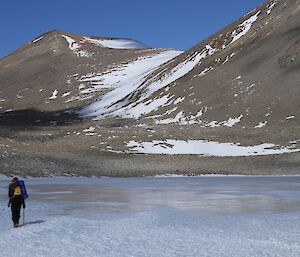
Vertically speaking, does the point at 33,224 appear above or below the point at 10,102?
below

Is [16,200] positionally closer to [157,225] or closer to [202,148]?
[157,225]

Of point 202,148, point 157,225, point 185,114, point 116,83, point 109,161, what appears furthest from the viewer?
point 116,83

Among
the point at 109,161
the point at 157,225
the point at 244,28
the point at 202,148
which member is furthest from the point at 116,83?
the point at 157,225

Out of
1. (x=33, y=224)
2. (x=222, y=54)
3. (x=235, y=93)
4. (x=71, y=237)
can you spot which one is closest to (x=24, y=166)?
(x=33, y=224)

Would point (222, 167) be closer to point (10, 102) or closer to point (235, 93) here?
point (235, 93)

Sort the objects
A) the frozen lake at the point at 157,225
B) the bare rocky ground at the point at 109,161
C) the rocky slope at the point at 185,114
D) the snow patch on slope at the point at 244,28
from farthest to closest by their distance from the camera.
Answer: the snow patch on slope at the point at 244,28 → the rocky slope at the point at 185,114 → the bare rocky ground at the point at 109,161 → the frozen lake at the point at 157,225

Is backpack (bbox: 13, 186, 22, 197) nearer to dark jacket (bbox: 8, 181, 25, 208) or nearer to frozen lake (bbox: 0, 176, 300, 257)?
dark jacket (bbox: 8, 181, 25, 208)

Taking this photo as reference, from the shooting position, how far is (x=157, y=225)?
64.2 feet

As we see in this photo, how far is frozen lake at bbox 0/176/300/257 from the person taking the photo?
14969mm

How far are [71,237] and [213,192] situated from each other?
18.1 metres

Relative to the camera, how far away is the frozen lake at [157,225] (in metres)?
15.0

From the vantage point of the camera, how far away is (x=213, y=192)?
33.9m

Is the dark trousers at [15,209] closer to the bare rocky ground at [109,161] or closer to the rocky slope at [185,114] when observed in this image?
the bare rocky ground at [109,161]

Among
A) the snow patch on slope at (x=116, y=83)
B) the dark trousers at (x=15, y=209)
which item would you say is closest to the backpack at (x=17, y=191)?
the dark trousers at (x=15, y=209)
